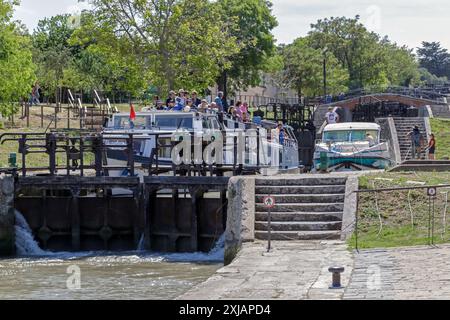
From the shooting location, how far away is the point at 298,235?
21.2 metres

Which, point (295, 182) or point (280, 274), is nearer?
point (280, 274)

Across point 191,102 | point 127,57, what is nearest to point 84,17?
point 127,57

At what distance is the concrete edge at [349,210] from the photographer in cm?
2088

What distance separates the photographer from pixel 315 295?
14.5 m

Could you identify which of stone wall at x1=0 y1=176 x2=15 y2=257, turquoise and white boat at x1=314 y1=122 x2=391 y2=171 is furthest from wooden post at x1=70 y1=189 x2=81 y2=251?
turquoise and white boat at x1=314 y1=122 x2=391 y2=171

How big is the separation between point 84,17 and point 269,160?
16756mm

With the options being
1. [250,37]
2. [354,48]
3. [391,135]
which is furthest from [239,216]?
[354,48]

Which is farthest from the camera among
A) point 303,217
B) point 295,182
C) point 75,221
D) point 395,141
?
point 395,141

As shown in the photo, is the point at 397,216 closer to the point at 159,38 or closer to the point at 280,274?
the point at 280,274

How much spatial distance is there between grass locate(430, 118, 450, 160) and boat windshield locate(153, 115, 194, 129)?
16.7 metres

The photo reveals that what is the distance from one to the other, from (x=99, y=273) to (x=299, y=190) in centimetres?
457

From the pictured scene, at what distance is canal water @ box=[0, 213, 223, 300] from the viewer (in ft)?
65.3

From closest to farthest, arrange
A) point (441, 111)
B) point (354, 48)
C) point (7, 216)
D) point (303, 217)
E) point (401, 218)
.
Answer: point (401, 218) → point (303, 217) → point (7, 216) → point (441, 111) → point (354, 48)

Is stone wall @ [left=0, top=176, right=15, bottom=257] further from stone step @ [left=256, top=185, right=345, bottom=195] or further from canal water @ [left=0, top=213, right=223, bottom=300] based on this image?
stone step @ [left=256, top=185, right=345, bottom=195]
